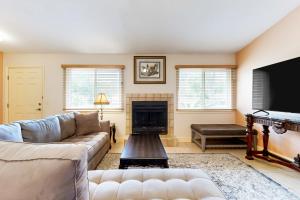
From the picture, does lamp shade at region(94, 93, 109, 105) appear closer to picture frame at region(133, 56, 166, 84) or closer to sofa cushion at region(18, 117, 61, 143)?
picture frame at region(133, 56, 166, 84)

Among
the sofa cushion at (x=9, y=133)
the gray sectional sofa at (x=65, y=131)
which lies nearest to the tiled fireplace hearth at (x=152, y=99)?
the gray sectional sofa at (x=65, y=131)

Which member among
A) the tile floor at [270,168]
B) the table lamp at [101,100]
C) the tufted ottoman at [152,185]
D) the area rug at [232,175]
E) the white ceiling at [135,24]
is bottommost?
the tile floor at [270,168]

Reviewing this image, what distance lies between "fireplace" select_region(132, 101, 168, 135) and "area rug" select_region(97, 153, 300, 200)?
4.41ft

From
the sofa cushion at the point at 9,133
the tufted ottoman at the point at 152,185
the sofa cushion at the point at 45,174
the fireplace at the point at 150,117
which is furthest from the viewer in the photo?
the fireplace at the point at 150,117

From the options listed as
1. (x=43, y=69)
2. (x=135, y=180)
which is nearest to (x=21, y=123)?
(x=135, y=180)

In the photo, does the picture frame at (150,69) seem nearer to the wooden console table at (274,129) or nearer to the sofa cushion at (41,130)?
the wooden console table at (274,129)

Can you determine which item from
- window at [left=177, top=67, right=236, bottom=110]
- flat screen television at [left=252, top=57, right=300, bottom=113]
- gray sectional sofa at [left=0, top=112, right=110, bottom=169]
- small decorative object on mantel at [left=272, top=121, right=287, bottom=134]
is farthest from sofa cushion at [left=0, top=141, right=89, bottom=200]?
window at [left=177, top=67, right=236, bottom=110]

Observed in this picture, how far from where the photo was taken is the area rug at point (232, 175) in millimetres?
2205

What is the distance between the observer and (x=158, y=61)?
5219 mm

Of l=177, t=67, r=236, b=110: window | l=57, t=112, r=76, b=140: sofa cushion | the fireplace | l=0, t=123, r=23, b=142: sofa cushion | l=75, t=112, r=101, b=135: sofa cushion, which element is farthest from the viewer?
l=177, t=67, r=236, b=110: window

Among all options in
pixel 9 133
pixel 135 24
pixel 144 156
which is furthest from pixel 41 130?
pixel 135 24

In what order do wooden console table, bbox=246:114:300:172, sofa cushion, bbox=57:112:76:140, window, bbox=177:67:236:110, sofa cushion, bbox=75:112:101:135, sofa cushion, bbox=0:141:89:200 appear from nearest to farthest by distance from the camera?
sofa cushion, bbox=0:141:89:200 → wooden console table, bbox=246:114:300:172 → sofa cushion, bbox=57:112:76:140 → sofa cushion, bbox=75:112:101:135 → window, bbox=177:67:236:110

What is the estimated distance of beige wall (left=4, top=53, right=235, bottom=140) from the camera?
5.17 m

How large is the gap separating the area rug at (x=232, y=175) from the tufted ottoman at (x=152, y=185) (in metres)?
0.89
